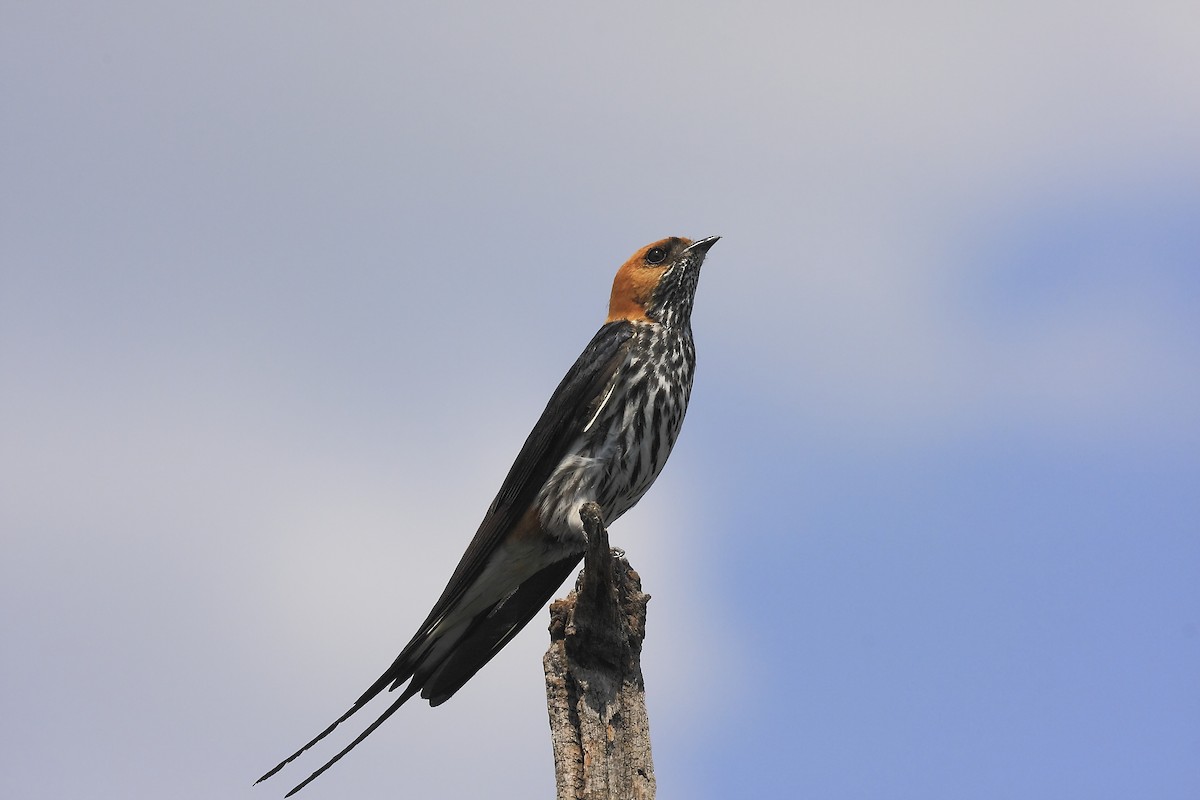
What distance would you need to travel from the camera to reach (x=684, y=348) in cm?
1066

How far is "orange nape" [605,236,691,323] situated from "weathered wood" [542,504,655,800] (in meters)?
3.24

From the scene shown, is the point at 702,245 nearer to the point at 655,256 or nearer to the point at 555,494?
the point at 655,256

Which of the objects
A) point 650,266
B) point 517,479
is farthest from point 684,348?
point 517,479

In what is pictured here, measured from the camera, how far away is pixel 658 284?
36.3ft

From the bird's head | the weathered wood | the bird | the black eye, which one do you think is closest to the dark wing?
the bird

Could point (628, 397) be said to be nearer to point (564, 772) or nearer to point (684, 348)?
point (684, 348)

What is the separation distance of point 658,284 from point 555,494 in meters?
2.23

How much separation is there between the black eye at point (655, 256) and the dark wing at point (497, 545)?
108cm

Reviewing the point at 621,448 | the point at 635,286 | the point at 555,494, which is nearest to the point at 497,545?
the point at 555,494

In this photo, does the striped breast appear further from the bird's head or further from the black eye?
the black eye

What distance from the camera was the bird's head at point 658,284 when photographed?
36.0 feet

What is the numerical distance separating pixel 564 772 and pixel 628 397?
3.44m

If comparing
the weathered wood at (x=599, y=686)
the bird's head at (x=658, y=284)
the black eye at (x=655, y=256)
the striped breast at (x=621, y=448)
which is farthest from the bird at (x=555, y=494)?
the weathered wood at (x=599, y=686)

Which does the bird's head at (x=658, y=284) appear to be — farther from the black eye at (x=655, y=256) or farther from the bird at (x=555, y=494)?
the bird at (x=555, y=494)
